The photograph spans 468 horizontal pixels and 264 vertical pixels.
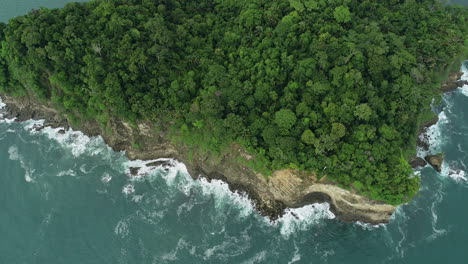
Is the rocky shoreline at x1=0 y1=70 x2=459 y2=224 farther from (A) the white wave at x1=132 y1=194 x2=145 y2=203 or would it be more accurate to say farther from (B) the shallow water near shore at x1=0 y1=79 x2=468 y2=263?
(A) the white wave at x1=132 y1=194 x2=145 y2=203

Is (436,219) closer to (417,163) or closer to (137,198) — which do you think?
(417,163)

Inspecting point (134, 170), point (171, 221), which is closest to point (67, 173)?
point (134, 170)

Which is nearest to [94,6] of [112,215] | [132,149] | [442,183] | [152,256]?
[132,149]

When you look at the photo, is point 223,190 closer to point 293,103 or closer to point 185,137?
point 185,137

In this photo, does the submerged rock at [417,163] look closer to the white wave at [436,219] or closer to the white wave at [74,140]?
the white wave at [436,219]

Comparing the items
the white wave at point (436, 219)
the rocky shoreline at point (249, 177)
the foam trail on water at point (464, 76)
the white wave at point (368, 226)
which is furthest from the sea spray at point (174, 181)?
the foam trail on water at point (464, 76)
